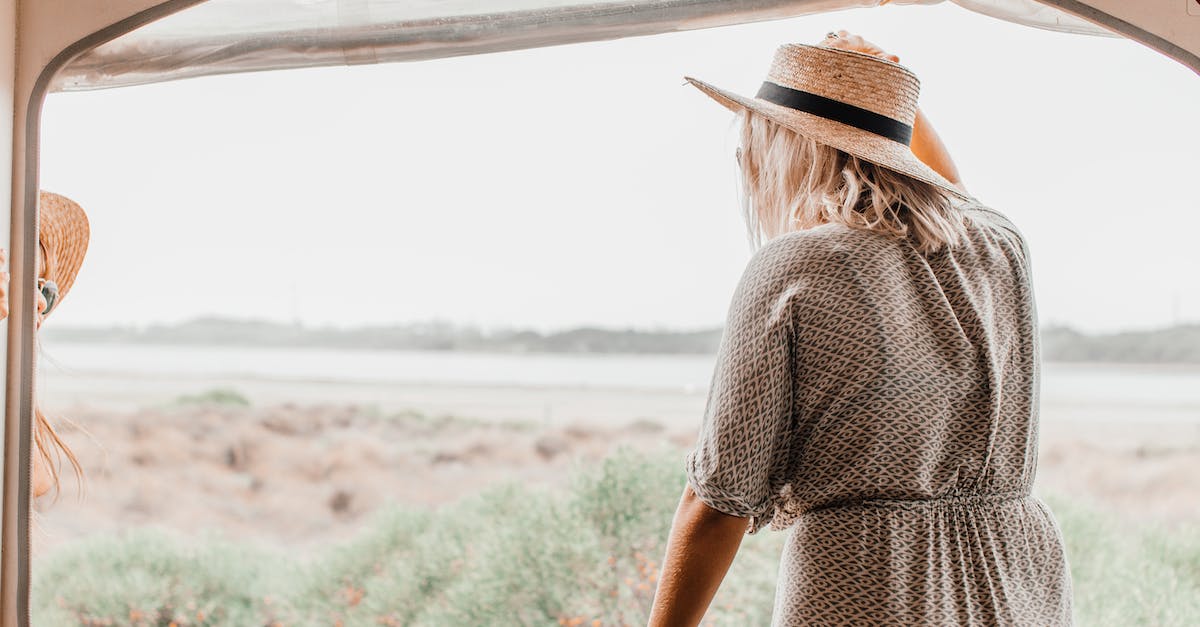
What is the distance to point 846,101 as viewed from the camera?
1.00 metres

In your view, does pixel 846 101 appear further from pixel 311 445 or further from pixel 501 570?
pixel 311 445

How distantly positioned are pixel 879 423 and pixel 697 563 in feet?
0.80

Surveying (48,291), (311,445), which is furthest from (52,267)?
(311,445)

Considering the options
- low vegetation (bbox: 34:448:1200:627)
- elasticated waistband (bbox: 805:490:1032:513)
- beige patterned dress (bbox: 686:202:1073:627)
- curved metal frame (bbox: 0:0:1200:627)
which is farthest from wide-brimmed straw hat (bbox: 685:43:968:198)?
low vegetation (bbox: 34:448:1200:627)

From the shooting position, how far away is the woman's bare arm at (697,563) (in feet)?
2.96

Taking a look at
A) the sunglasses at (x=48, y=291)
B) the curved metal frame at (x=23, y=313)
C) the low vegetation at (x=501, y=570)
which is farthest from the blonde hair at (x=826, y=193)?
the sunglasses at (x=48, y=291)

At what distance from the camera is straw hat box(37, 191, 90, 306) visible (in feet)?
5.52

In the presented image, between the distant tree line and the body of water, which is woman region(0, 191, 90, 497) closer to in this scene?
the body of water

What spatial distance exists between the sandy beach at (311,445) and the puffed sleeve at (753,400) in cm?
149

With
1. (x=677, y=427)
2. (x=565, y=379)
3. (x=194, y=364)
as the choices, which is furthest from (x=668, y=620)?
(x=194, y=364)

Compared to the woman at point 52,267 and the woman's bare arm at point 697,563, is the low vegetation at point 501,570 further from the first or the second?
the woman's bare arm at point 697,563

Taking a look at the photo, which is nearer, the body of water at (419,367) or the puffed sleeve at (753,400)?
the puffed sleeve at (753,400)

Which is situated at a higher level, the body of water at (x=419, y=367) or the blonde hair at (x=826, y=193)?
the blonde hair at (x=826, y=193)

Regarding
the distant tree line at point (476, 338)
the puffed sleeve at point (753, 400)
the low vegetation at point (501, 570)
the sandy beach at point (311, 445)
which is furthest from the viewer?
the sandy beach at point (311, 445)
